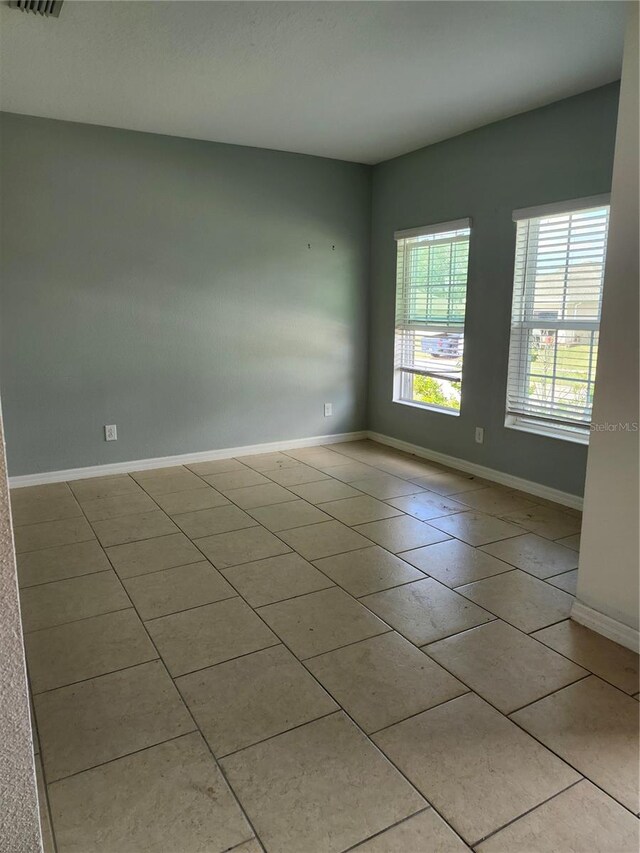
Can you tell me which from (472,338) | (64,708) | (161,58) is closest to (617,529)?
(64,708)

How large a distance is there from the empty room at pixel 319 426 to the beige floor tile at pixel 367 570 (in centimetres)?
2

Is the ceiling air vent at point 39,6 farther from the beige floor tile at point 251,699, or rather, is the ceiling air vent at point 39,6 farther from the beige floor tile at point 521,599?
the beige floor tile at point 521,599

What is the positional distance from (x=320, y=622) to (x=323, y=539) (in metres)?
0.86

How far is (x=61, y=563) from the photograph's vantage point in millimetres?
2959

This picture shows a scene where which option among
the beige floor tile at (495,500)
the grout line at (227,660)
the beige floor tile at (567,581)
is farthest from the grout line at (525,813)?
the beige floor tile at (495,500)

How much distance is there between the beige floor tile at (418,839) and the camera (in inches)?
56.0

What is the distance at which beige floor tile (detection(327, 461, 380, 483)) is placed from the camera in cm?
441

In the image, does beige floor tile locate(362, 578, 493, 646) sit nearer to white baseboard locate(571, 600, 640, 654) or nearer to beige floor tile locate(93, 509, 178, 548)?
white baseboard locate(571, 600, 640, 654)

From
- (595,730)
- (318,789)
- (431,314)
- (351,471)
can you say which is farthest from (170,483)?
(595,730)

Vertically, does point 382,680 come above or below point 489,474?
below

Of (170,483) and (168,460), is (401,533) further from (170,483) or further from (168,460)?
(168,460)

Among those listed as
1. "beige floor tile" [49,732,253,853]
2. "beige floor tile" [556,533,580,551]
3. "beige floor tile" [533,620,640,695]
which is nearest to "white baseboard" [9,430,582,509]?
"beige floor tile" [556,533,580,551]

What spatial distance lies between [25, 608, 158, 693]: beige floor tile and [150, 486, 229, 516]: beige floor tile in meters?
1.27

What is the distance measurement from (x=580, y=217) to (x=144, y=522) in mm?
3171
